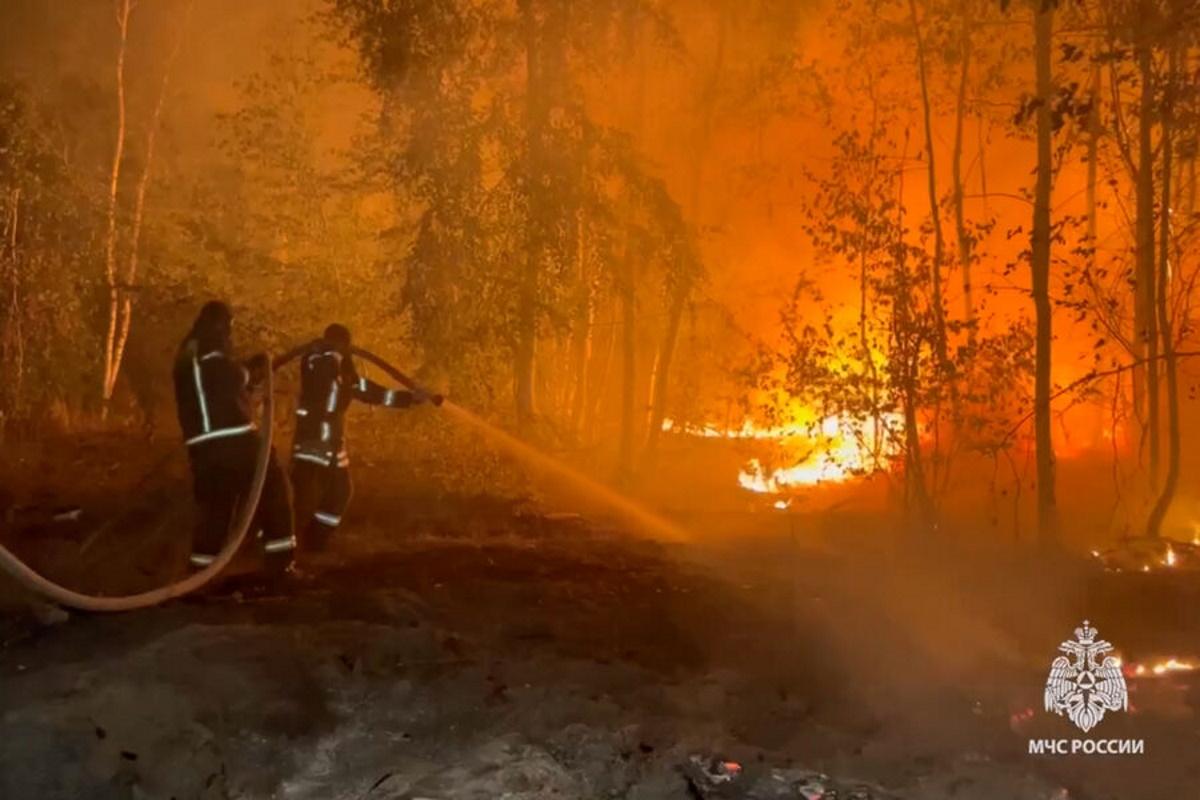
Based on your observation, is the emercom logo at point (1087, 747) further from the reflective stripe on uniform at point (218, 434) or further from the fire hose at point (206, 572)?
the reflective stripe on uniform at point (218, 434)

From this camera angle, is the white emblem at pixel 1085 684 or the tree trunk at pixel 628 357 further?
the tree trunk at pixel 628 357

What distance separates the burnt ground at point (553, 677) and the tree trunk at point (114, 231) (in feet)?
22.0

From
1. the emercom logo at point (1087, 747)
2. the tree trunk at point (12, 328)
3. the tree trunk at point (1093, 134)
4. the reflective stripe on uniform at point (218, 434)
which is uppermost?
the tree trunk at point (1093, 134)

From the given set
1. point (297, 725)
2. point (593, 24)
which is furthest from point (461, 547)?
point (593, 24)

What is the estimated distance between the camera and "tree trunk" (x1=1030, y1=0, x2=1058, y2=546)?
9906 millimetres

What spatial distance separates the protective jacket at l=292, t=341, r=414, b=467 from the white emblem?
4477 millimetres

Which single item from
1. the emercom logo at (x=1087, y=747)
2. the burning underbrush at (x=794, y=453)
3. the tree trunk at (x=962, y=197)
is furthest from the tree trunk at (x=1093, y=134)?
the emercom logo at (x=1087, y=747)

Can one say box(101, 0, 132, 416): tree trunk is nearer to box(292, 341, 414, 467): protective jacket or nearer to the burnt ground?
the burnt ground

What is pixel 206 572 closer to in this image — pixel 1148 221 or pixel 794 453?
pixel 1148 221

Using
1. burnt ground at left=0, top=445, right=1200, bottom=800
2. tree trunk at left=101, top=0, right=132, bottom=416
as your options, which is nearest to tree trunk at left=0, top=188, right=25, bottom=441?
tree trunk at left=101, top=0, right=132, bottom=416

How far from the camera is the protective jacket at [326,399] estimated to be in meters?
6.81

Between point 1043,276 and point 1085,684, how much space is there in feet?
18.2

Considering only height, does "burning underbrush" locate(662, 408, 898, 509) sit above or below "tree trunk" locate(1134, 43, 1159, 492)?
below

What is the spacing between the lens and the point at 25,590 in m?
6.18
